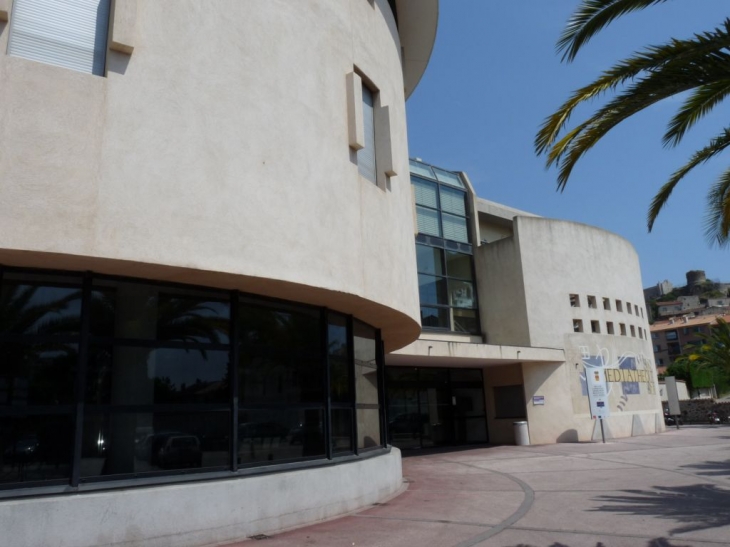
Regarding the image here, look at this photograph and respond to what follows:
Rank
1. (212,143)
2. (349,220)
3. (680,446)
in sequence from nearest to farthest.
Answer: (212,143)
(349,220)
(680,446)

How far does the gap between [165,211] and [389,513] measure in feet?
19.4

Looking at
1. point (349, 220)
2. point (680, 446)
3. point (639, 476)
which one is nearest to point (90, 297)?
point (349, 220)

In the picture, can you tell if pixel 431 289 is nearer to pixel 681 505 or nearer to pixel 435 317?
pixel 435 317

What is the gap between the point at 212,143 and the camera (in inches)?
303

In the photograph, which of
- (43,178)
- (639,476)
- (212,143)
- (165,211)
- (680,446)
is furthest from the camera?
(680,446)

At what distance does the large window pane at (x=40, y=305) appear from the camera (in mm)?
6891

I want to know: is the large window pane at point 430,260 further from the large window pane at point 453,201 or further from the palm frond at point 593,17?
the palm frond at point 593,17

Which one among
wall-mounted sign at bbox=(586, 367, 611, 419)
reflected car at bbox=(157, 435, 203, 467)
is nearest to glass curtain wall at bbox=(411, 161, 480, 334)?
wall-mounted sign at bbox=(586, 367, 611, 419)

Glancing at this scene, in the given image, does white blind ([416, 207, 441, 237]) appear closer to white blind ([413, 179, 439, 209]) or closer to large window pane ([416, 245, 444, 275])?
white blind ([413, 179, 439, 209])

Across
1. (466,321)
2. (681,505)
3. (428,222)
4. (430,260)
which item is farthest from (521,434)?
(681,505)

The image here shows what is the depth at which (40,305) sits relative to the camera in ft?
23.3

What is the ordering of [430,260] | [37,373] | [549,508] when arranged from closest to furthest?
[37,373] → [549,508] → [430,260]

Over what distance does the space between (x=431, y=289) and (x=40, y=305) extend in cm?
1972

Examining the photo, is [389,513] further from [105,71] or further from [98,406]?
[105,71]
